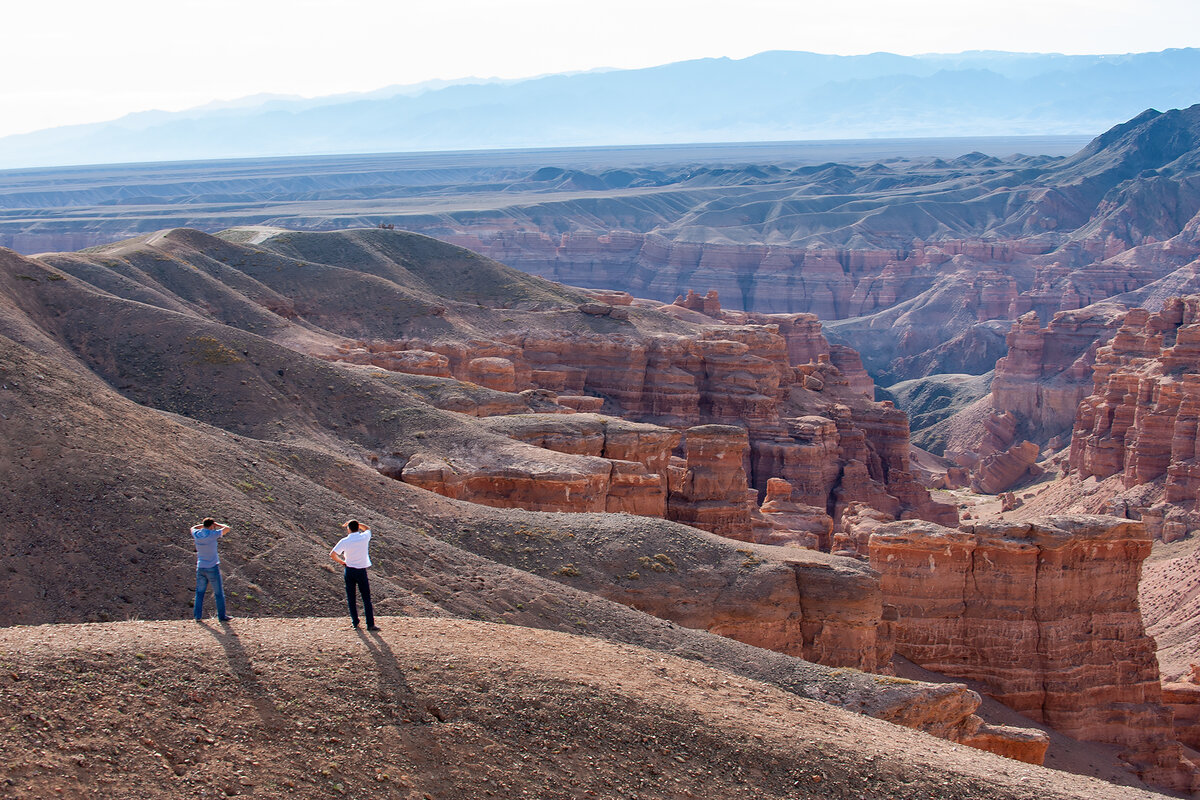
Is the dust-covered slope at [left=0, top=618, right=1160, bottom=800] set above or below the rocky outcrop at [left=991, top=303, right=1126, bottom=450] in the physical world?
above

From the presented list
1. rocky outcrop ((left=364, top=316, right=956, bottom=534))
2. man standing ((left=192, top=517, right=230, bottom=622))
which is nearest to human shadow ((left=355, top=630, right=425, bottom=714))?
man standing ((left=192, top=517, right=230, bottom=622))

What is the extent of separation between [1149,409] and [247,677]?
176 ft

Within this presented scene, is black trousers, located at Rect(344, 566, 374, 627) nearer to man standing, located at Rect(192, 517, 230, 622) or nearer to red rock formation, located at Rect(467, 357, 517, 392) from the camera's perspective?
man standing, located at Rect(192, 517, 230, 622)

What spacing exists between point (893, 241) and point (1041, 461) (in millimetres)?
88970

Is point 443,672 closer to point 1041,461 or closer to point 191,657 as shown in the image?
point 191,657

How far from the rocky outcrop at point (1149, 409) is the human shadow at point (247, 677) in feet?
158

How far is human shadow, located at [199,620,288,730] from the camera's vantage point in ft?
48.1

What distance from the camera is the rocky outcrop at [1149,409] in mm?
55125

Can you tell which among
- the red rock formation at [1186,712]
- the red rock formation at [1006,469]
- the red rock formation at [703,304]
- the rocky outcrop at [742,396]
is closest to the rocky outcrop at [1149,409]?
the red rock formation at [1006,469]

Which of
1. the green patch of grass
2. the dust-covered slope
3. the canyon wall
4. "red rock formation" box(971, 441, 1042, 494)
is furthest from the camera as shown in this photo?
"red rock formation" box(971, 441, 1042, 494)

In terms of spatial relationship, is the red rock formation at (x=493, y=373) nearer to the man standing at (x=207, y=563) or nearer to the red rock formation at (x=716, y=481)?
the red rock formation at (x=716, y=481)

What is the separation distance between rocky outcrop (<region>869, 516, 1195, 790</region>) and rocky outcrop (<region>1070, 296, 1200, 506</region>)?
2492 centimetres

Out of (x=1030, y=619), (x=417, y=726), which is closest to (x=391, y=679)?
(x=417, y=726)

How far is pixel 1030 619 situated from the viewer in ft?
104
